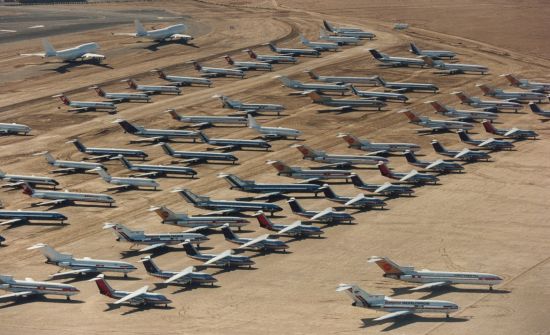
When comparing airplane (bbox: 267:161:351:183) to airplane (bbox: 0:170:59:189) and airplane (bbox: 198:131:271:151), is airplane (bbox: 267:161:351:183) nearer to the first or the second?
airplane (bbox: 198:131:271:151)

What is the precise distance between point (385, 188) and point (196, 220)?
1060 inches

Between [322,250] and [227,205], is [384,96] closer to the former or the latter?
[227,205]

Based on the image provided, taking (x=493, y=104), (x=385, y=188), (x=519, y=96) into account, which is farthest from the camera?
(x=519, y=96)

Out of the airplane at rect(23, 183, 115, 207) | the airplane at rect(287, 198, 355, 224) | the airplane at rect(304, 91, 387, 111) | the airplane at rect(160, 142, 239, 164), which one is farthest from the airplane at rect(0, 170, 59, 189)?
the airplane at rect(304, 91, 387, 111)

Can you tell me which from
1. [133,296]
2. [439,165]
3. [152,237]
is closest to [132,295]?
[133,296]

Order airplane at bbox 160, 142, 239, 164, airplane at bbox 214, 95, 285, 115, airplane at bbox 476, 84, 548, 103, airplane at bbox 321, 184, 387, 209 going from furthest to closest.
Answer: airplane at bbox 476, 84, 548, 103 → airplane at bbox 214, 95, 285, 115 → airplane at bbox 160, 142, 239, 164 → airplane at bbox 321, 184, 387, 209

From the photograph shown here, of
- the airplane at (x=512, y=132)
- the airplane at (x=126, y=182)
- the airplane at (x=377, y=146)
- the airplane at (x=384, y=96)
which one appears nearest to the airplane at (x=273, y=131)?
the airplane at (x=377, y=146)

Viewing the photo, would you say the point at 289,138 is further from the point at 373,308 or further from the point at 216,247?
the point at 373,308

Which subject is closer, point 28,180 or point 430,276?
point 430,276

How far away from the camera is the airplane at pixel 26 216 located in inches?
5418

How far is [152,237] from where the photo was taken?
127 meters

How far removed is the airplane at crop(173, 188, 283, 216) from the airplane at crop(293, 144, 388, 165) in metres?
21.4

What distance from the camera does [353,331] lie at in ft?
340

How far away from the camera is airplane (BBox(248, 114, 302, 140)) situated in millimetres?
173250
